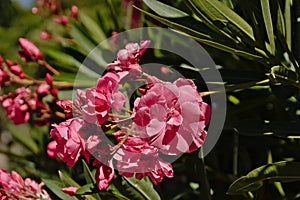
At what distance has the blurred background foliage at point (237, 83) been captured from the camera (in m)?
1.13

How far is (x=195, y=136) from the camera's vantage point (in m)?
0.96

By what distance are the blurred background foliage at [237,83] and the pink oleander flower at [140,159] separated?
131mm

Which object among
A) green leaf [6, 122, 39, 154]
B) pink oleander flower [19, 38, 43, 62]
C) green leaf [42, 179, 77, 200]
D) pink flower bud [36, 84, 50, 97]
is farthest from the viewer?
green leaf [6, 122, 39, 154]

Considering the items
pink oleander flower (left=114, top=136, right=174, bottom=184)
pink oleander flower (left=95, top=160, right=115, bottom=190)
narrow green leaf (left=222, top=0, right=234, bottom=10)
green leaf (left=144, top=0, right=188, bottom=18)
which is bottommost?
pink oleander flower (left=95, top=160, right=115, bottom=190)

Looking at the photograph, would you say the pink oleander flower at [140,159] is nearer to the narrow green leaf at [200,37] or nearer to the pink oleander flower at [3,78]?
the narrow green leaf at [200,37]

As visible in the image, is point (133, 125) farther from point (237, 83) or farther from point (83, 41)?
point (83, 41)

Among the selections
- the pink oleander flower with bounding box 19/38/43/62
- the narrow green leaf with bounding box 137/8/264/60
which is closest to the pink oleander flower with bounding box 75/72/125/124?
the narrow green leaf with bounding box 137/8/264/60

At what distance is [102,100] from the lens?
0.99m

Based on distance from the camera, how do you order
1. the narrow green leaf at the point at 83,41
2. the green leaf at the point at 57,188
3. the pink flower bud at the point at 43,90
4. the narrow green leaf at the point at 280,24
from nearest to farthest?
1. the narrow green leaf at the point at 280,24
2. the green leaf at the point at 57,188
3. the pink flower bud at the point at 43,90
4. the narrow green leaf at the point at 83,41

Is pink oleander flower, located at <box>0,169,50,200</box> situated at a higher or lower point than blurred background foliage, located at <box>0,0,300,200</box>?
lower

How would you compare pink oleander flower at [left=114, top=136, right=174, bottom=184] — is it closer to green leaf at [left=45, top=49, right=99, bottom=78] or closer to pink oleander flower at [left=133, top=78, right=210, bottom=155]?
pink oleander flower at [left=133, top=78, right=210, bottom=155]

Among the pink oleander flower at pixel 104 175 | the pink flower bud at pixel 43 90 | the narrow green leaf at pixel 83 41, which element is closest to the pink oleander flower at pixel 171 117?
the pink oleander flower at pixel 104 175

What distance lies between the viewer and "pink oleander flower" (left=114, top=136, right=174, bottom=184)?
0.97 meters

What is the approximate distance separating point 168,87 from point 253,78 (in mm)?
381
